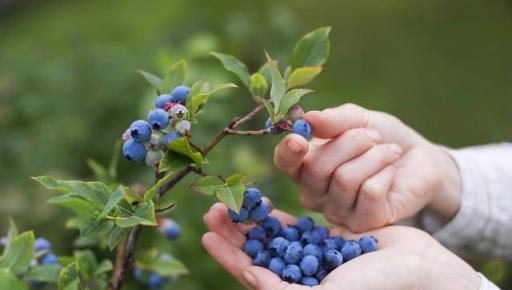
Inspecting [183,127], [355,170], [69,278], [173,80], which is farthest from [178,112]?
[355,170]

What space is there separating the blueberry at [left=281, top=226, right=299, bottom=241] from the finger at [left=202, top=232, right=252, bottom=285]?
7 centimetres

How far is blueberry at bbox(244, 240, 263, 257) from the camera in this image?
1120 mm

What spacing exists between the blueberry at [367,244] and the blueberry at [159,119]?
1.31 ft

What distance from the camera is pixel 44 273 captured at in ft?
3.76

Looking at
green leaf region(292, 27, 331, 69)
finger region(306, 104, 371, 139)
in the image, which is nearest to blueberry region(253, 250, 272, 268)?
finger region(306, 104, 371, 139)

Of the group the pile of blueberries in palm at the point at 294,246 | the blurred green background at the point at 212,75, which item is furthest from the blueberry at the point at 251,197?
the blurred green background at the point at 212,75

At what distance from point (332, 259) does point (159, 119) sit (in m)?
0.35

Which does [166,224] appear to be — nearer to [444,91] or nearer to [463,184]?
[463,184]

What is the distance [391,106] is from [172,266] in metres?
2.90

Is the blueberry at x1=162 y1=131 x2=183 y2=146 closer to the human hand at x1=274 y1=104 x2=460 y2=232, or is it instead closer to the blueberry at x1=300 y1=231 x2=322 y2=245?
the human hand at x1=274 y1=104 x2=460 y2=232

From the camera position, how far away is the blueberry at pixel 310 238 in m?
1.11

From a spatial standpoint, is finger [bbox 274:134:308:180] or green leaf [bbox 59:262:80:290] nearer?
green leaf [bbox 59:262:80:290]

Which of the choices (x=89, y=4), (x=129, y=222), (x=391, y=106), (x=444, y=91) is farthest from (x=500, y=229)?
(x=89, y=4)

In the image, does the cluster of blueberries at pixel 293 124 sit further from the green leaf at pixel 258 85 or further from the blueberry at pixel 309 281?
the blueberry at pixel 309 281
